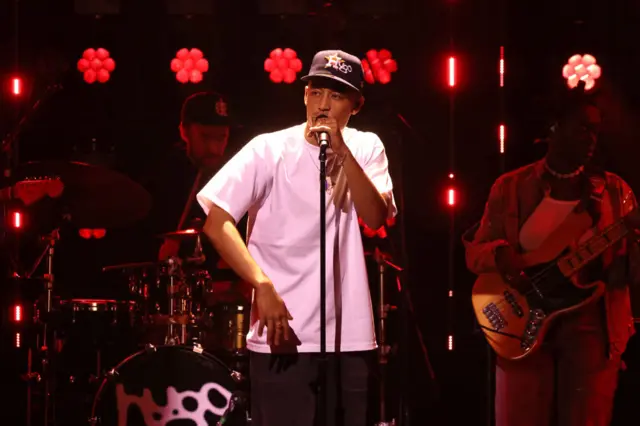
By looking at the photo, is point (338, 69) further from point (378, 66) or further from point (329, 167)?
point (378, 66)

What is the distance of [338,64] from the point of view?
11.2 ft

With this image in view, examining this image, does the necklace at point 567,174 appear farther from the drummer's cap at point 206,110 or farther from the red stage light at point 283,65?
the drummer's cap at point 206,110

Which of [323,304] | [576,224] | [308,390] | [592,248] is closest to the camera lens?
[323,304]

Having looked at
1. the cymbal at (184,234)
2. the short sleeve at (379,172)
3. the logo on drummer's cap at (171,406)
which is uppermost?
the short sleeve at (379,172)

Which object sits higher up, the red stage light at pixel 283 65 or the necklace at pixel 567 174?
the red stage light at pixel 283 65

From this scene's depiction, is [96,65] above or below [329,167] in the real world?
above

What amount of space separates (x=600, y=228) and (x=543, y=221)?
0.31 metres

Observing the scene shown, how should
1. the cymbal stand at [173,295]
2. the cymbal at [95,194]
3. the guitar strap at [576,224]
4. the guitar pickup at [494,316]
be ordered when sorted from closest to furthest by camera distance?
1. the guitar strap at [576,224]
2. the guitar pickup at [494,316]
3. the cymbal stand at [173,295]
4. the cymbal at [95,194]

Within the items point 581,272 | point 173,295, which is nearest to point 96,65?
point 173,295

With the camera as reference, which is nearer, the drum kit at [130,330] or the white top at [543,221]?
the white top at [543,221]

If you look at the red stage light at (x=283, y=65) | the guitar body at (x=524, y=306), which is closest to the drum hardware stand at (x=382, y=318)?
the guitar body at (x=524, y=306)

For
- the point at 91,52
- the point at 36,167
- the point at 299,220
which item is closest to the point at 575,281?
the point at 299,220

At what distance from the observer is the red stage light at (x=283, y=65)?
22.7 feet

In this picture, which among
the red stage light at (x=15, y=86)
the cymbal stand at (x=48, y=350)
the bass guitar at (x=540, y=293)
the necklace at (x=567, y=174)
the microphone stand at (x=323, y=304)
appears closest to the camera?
the microphone stand at (x=323, y=304)
